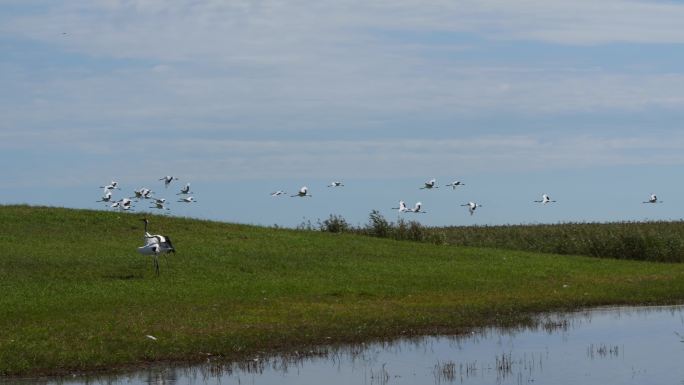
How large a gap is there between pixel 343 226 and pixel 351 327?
2863 cm

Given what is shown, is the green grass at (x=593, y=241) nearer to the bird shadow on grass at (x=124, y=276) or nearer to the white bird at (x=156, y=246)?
the white bird at (x=156, y=246)

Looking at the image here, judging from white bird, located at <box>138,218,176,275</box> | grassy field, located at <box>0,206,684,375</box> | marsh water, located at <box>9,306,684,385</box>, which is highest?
white bird, located at <box>138,218,176,275</box>

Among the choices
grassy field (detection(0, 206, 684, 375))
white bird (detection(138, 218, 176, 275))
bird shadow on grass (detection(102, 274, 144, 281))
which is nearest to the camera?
grassy field (detection(0, 206, 684, 375))

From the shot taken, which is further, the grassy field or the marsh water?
the grassy field

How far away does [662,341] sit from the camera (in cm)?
2558

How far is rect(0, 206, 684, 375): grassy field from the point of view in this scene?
77.4ft

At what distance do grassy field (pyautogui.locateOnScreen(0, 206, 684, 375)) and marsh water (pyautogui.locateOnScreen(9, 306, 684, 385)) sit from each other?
1.05 meters

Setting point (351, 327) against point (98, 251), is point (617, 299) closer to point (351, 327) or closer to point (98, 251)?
point (351, 327)

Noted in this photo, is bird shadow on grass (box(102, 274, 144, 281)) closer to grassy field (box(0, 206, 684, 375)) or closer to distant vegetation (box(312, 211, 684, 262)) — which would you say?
grassy field (box(0, 206, 684, 375))

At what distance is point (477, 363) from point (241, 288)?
12.0m

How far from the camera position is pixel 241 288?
32.9 m

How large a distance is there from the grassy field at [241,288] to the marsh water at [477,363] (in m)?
1.05

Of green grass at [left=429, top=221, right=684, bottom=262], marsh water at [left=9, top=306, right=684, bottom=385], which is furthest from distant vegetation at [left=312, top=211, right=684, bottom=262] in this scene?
marsh water at [left=9, top=306, right=684, bottom=385]

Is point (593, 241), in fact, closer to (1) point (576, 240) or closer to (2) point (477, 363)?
(1) point (576, 240)
